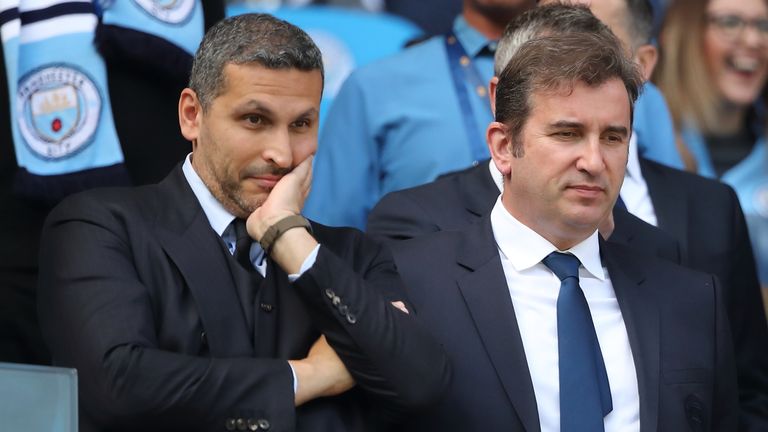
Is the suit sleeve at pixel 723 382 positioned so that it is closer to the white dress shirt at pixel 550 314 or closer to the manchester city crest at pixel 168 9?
the white dress shirt at pixel 550 314

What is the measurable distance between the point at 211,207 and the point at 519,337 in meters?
0.77

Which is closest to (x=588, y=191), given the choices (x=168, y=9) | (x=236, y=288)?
(x=236, y=288)

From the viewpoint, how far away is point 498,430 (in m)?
3.42

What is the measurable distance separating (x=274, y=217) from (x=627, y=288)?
91 centimetres

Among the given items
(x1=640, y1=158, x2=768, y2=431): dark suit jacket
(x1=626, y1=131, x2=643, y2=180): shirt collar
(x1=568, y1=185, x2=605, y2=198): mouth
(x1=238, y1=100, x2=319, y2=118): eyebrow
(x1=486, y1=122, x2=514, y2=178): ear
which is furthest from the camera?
(x1=626, y1=131, x2=643, y2=180): shirt collar

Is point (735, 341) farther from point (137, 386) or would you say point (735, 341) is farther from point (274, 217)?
point (137, 386)

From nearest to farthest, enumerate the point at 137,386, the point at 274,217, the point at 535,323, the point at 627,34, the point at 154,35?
1. the point at 137,386
2. the point at 274,217
3. the point at 535,323
4. the point at 154,35
5. the point at 627,34

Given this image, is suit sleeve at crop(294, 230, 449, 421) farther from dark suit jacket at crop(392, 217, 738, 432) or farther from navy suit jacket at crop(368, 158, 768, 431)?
navy suit jacket at crop(368, 158, 768, 431)

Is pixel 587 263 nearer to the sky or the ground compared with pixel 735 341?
nearer to the sky

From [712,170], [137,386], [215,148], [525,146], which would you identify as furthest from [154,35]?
[712,170]

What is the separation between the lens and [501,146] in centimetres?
370

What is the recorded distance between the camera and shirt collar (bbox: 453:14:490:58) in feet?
16.2

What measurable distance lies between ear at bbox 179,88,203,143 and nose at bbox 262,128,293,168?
0.19 m

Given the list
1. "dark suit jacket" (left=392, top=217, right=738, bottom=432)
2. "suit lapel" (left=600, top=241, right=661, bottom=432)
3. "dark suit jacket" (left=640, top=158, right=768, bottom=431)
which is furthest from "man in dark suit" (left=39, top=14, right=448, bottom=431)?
"dark suit jacket" (left=640, top=158, right=768, bottom=431)
